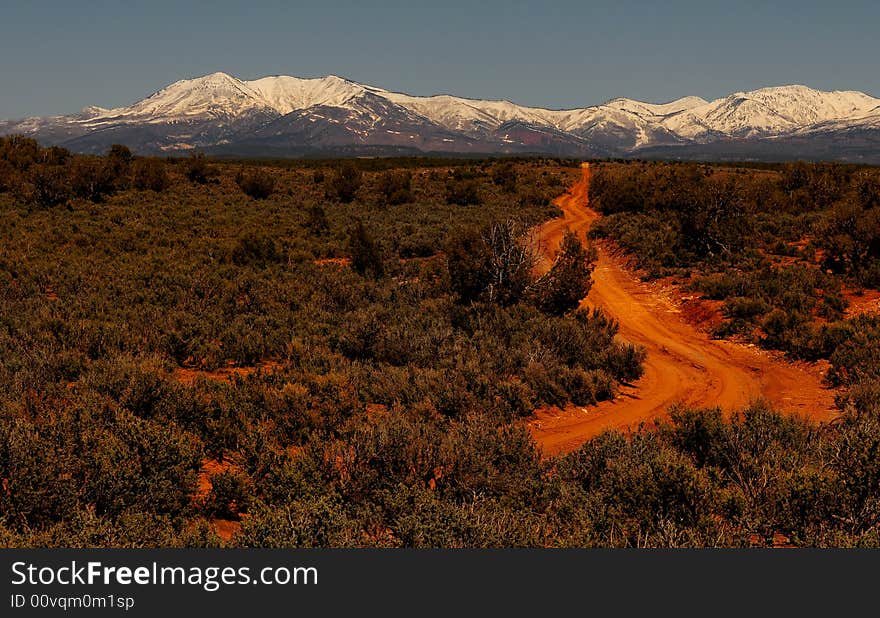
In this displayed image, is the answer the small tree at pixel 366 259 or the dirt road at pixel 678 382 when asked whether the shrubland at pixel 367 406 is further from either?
the dirt road at pixel 678 382

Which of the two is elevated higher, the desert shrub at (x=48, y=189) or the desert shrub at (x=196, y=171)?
the desert shrub at (x=196, y=171)

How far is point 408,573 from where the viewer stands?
3396 millimetres

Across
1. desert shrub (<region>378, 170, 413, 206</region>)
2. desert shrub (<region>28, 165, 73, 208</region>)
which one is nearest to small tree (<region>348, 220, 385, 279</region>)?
desert shrub (<region>378, 170, 413, 206</region>)

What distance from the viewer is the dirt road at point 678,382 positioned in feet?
31.9

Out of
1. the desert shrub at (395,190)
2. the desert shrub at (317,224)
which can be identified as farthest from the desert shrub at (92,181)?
the desert shrub at (395,190)

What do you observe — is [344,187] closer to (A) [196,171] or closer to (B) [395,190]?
(B) [395,190]

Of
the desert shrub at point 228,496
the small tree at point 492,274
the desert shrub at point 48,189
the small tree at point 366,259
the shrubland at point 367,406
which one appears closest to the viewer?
the shrubland at point 367,406

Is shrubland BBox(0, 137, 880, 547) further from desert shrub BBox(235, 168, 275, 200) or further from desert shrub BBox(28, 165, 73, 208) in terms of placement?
desert shrub BBox(235, 168, 275, 200)

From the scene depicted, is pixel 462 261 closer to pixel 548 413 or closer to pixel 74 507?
pixel 548 413

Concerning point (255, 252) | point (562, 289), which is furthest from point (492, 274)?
point (255, 252)

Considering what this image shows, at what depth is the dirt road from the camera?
31.9 ft

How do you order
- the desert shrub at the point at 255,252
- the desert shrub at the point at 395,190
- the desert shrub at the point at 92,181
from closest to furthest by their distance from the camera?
the desert shrub at the point at 255,252 → the desert shrub at the point at 92,181 → the desert shrub at the point at 395,190

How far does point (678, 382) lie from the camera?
12.0 meters

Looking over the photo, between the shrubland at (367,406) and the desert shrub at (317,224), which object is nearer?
the shrubland at (367,406)
